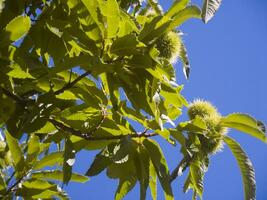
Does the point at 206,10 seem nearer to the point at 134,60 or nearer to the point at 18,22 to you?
the point at 134,60

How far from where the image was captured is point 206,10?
3.56ft

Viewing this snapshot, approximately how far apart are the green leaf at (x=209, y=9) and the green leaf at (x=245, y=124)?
0.43 meters

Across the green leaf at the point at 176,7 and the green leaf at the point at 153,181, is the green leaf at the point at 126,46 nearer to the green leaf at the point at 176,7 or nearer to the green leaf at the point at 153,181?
the green leaf at the point at 176,7

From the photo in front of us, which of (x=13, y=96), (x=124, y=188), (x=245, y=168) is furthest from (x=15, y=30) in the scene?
(x=245, y=168)

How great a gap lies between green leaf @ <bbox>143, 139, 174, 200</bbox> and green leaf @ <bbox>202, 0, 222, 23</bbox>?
0.46m

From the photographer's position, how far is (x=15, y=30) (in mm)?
1194

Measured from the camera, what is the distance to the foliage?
1.19 m

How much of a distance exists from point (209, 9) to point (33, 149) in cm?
86

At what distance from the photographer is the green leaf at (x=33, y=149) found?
166 cm

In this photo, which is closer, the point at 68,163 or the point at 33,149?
the point at 68,163

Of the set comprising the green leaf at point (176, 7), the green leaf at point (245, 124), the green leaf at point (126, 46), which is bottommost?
the green leaf at point (245, 124)

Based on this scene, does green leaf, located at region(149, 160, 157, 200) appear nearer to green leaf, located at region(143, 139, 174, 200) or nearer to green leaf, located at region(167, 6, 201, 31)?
green leaf, located at region(143, 139, 174, 200)

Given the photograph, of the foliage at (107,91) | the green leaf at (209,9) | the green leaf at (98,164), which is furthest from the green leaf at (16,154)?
the green leaf at (209,9)

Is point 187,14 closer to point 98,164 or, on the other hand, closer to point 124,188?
point 98,164
